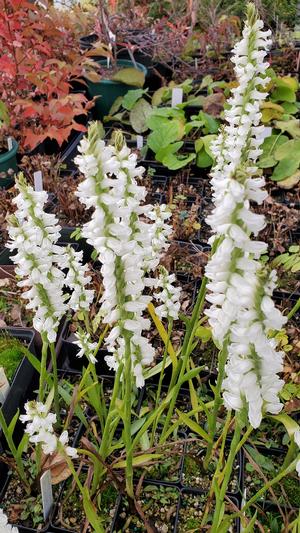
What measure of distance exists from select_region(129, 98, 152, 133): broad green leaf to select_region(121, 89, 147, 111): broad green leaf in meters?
0.03

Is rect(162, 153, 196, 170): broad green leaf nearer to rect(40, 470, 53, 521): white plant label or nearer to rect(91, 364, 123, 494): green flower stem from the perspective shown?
rect(91, 364, 123, 494): green flower stem

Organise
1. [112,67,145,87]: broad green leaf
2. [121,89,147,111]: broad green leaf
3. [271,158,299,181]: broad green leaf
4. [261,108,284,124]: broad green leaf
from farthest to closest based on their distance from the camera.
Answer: [112,67,145,87]: broad green leaf
[121,89,147,111]: broad green leaf
[261,108,284,124]: broad green leaf
[271,158,299,181]: broad green leaf

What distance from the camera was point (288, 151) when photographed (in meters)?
2.90

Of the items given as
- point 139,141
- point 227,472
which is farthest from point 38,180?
point 227,472

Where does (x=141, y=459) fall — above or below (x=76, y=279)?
below

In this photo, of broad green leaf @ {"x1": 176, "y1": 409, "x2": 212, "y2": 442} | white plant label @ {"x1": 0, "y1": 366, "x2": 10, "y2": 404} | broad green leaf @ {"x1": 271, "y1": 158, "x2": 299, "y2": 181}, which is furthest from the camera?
broad green leaf @ {"x1": 271, "y1": 158, "x2": 299, "y2": 181}

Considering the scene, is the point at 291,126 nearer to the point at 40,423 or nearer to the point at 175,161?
the point at 175,161

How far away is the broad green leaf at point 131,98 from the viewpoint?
346 cm

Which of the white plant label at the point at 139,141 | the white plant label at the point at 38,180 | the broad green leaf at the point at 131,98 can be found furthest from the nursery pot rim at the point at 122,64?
the white plant label at the point at 38,180

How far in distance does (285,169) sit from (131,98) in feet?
3.81

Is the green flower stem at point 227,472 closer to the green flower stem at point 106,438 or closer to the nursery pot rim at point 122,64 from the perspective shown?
the green flower stem at point 106,438

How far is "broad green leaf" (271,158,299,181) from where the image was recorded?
9.38 feet

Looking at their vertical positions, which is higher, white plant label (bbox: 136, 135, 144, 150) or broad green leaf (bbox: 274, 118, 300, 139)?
broad green leaf (bbox: 274, 118, 300, 139)

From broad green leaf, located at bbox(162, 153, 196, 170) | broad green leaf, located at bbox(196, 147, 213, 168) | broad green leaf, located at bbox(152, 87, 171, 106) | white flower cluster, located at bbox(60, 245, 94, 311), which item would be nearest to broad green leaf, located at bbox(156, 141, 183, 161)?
broad green leaf, located at bbox(162, 153, 196, 170)
